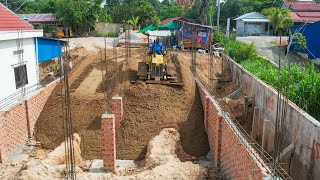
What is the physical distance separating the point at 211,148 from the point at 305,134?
98.4 inches

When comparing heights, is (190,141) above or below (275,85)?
below

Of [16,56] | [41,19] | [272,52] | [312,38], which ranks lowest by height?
[272,52]

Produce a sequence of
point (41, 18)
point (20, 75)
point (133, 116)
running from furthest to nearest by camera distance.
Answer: point (41, 18) → point (20, 75) → point (133, 116)

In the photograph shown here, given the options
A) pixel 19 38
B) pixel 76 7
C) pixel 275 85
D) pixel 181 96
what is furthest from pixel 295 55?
pixel 76 7

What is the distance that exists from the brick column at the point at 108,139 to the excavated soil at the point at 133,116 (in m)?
1.02

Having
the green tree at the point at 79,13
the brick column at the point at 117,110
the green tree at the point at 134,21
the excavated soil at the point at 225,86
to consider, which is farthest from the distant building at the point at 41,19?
the brick column at the point at 117,110

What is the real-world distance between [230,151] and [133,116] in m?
3.89

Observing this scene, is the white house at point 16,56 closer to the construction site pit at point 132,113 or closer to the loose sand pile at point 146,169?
the construction site pit at point 132,113

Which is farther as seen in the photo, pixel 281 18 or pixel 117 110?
pixel 281 18

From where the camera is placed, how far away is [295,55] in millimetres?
18859

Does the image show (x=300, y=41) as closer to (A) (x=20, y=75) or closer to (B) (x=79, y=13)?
(A) (x=20, y=75)

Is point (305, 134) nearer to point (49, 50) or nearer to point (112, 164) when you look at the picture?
point (112, 164)

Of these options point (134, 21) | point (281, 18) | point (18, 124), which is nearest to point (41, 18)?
point (134, 21)

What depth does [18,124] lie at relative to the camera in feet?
27.7
